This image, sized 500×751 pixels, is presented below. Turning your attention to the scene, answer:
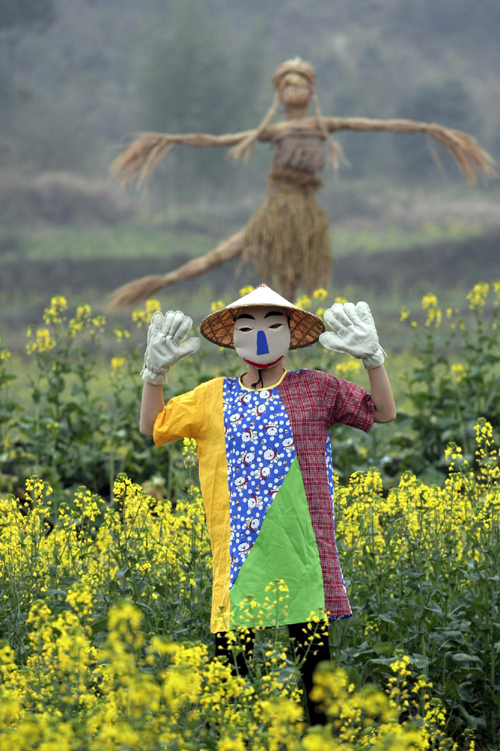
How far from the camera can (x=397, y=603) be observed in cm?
303

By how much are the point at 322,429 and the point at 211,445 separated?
13.3 inches

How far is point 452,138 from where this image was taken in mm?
6328

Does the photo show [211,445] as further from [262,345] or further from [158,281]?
[158,281]

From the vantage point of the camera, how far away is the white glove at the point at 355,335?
264 cm

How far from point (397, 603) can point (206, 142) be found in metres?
4.28

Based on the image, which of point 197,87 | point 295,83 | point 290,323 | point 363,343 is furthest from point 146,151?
point 197,87

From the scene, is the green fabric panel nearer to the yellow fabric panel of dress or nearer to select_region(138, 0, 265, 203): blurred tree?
the yellow fabric panel of dress

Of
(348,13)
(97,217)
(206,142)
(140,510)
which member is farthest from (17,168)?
(140,510)

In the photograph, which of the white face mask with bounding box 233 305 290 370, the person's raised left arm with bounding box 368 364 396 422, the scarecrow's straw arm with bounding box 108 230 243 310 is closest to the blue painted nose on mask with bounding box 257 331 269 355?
the white face mask with bounding box 233 305 290 370

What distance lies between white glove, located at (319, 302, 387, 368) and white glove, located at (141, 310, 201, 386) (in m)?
0.41

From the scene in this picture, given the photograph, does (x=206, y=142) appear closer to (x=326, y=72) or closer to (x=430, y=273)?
(x=430, y=273)

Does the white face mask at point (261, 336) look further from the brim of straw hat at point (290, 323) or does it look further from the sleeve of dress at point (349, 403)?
the sleeve of dress at point (349, 403)

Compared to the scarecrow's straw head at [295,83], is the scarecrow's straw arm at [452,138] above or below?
below

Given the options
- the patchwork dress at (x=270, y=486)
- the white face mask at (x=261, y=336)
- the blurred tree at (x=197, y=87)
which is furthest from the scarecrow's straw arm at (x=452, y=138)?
the blurred tree at (x=197, y=87)
